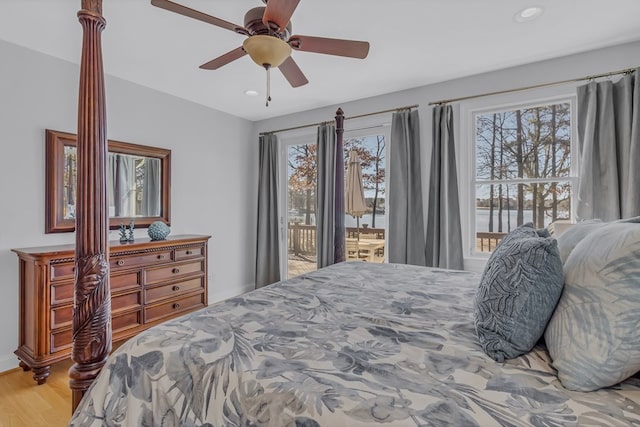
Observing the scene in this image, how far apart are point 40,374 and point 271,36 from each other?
2811 mm

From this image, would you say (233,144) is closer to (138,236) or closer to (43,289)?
(138,236)

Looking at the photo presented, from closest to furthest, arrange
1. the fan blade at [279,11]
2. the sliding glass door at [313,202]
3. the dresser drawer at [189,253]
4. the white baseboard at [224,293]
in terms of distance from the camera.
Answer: the fan blade at [279,11], the dresser drawer at [189,253], the sliding glass door at [313,202], the white baseboard at [224,293]

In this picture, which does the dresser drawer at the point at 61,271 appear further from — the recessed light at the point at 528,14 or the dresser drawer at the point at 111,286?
the recessed light at the point at 528,14

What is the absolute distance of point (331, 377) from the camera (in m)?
0.84

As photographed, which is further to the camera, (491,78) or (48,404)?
(491,78)

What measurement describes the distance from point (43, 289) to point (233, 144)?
9.09ft

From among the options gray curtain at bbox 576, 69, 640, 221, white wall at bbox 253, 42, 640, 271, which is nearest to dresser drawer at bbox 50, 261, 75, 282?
white wall at bbox 253, 42, 640, 271

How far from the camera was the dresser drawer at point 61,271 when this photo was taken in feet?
7.57

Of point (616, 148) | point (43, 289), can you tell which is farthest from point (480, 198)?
point (43, 289)

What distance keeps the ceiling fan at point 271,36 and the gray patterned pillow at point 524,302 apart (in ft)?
4.71

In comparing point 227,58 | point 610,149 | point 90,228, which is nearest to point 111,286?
point 90,228

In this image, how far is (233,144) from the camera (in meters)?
4.45

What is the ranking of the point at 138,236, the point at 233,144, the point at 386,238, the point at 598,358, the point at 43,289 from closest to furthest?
the point at 598,358
the point at 43,289
the point at 138,236
the point at 386,238
the point at 233,144

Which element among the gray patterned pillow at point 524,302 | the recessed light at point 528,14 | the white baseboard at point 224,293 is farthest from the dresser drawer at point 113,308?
the recessed light at point 528,14
